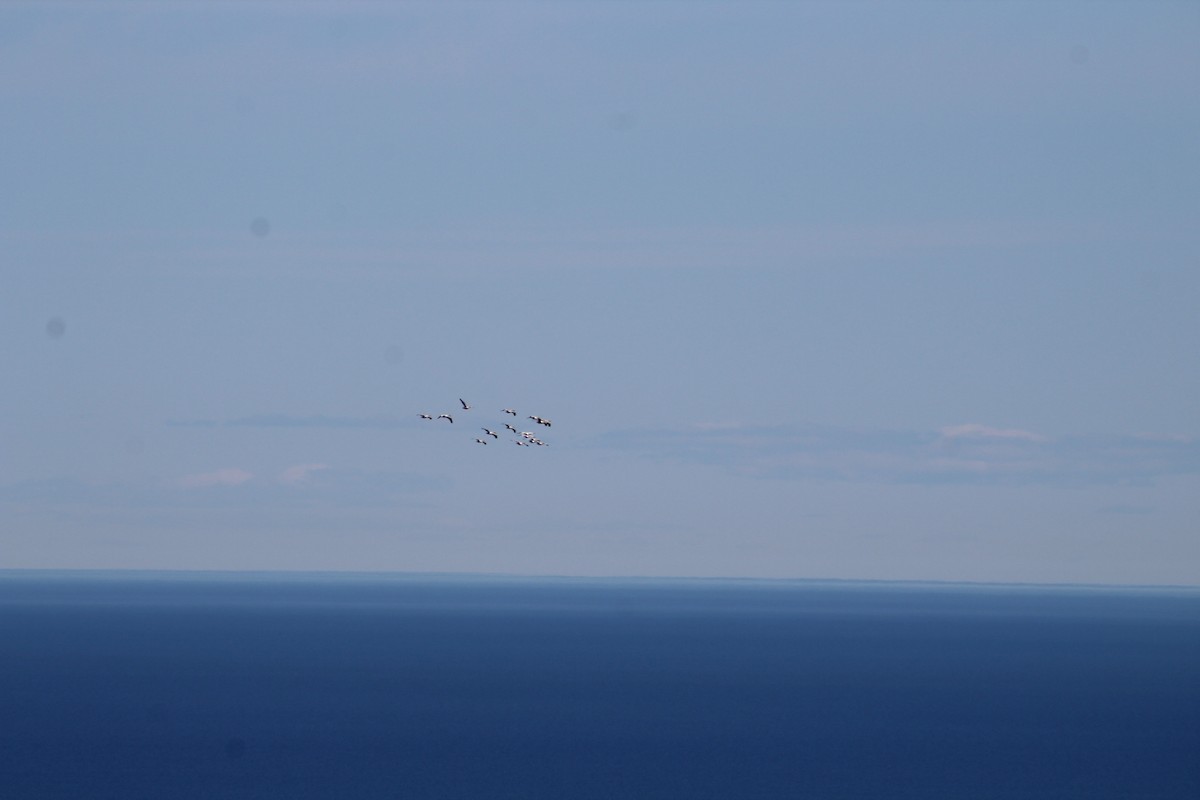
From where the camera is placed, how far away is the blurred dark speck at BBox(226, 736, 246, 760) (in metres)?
102

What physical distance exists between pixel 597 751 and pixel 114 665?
→ 87.6m

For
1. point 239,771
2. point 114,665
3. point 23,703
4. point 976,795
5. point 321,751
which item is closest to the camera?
point 976,795

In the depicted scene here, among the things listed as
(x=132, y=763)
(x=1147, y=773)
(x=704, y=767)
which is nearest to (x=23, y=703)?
(x=132, y=763)

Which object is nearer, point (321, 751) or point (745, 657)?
point (321, 751)

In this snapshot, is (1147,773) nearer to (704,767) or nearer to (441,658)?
(704,767)

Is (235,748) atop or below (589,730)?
below

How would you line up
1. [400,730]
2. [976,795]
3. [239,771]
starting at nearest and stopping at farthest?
[976,795], [239,771], [400,730]

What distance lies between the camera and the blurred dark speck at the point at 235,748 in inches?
4003

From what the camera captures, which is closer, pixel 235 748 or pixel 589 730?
pixel 235 748

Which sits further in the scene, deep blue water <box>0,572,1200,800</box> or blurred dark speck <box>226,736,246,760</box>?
blurred dark speck <box>226,736,246,760</box>

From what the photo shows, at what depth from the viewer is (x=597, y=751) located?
341ft

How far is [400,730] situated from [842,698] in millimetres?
45259

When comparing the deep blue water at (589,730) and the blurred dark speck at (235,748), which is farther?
the blurred dark speck at (235,748)

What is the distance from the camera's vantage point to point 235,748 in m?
105
